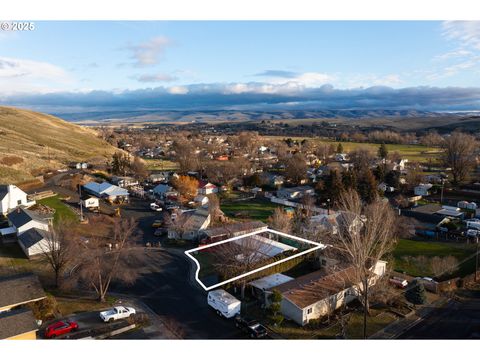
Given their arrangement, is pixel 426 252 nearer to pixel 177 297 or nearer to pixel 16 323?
pixel 177 297

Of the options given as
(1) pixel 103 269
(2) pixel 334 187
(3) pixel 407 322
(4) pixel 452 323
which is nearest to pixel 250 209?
(2) pixel 334 187

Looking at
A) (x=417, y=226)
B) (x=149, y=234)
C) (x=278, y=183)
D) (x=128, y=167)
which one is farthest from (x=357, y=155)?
(x=149, y=234)

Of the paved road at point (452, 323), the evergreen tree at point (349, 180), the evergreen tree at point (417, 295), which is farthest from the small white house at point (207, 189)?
the paved road at point (452, 323)

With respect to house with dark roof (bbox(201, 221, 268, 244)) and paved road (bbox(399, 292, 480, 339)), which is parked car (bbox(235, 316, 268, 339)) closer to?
paved road (bbox(399, 292, 480, 339))

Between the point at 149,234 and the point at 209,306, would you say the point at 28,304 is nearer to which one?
the point at 209,306

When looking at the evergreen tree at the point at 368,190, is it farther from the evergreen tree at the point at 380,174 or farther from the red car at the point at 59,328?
the red car at the point at 59,328

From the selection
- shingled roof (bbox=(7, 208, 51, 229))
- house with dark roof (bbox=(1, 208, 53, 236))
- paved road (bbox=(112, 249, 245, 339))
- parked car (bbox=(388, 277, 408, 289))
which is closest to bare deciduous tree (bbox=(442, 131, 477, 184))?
parked car (bbox=(388, 277, 408, 289))
